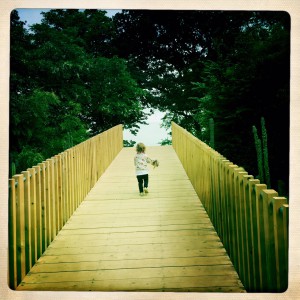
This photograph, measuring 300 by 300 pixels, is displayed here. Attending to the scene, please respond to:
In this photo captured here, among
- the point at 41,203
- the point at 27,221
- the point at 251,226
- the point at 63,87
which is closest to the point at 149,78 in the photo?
the point at 63,87

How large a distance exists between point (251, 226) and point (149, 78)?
5.33 meters

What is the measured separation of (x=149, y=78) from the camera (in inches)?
297

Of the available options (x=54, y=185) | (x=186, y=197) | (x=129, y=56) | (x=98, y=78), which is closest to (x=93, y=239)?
(x=54, y=185)

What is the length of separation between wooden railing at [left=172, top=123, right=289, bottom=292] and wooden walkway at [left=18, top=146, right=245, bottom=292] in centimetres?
22

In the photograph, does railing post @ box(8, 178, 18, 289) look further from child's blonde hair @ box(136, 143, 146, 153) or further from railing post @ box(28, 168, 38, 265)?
child's blonde hair @ box(136, 143, 146, 153)

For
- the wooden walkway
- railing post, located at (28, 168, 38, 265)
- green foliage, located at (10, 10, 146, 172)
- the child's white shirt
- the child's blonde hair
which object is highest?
green foliage, located at (10, 10, 146, 172)

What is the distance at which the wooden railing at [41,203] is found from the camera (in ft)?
10.1

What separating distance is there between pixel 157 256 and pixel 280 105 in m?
4.31

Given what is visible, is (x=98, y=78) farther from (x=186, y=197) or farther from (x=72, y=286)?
(x=72, y=286)

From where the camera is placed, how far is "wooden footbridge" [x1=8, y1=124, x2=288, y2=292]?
2.64 meters

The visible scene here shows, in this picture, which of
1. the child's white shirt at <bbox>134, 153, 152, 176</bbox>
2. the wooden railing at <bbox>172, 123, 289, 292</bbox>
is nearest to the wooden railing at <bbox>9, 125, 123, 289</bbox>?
the child's white shirt at <bbox>134, 153, 152, 176</bbox>

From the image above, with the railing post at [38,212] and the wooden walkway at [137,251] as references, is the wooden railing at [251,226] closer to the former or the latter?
the wooden walkway at [137,251]

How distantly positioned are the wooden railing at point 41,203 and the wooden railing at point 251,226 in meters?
1.85

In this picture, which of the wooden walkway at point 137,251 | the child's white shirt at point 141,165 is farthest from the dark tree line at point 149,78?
the wooden walkway at point 137,251
